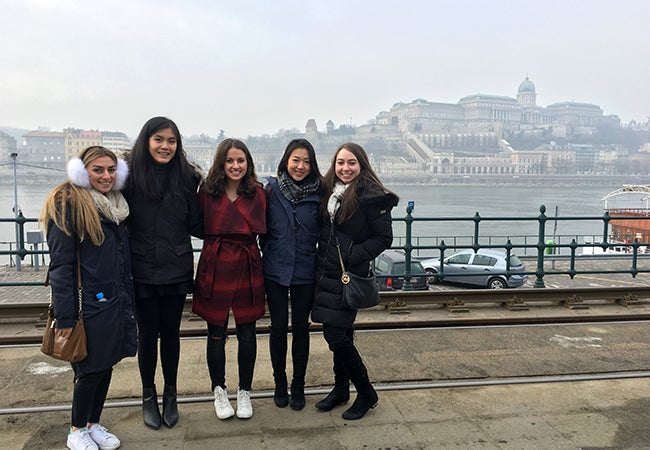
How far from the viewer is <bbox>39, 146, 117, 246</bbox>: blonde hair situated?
248 cm

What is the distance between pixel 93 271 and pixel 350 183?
4.61 feet

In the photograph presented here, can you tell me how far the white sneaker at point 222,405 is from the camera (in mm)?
3074

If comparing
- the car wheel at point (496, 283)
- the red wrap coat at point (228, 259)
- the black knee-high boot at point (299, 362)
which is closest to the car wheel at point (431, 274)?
the car wheel at point (496, 283)

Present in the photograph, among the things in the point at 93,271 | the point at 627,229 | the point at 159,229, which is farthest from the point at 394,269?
the point at 627,229

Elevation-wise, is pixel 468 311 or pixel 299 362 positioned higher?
pixel 299 362

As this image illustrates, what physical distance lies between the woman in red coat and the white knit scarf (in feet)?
1.23

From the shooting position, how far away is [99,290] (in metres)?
2.59

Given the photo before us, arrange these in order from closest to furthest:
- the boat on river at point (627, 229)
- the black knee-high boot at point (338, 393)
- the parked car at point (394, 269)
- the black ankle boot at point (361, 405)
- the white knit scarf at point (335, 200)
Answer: the white knit scarf at point (335, 200) → the black ankle boot at point (361, 405) → the black knee-high boot at point (338, 393) → the boat on river at point (627, 229) → the parked car at point (394, 269)

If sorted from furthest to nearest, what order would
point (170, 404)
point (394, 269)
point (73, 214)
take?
1. point (394, 269)
2. point (170, 404)
3. point (73, 214)

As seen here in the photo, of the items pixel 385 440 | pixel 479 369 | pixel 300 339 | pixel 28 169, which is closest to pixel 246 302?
pixel 300 339

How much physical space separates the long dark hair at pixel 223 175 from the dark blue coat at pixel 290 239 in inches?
7.1

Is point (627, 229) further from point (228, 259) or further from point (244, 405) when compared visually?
point (228, 259)

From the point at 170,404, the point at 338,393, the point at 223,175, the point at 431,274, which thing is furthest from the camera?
the point at 431,274

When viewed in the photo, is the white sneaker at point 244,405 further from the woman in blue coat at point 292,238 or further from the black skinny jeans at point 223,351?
the woman in blue coat at point 292,238
